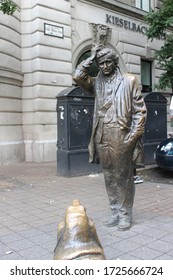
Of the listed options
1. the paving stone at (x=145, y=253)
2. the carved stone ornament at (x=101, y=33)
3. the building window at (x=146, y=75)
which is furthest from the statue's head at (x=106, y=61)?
the building window at (x=146, y=75)

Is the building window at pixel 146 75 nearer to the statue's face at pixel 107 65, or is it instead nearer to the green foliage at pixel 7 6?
the green foliage at pixel 7 6

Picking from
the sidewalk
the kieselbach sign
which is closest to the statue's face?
the sidewalk

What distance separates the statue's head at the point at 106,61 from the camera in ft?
14.5

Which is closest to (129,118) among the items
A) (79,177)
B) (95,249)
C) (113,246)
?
(113,246)

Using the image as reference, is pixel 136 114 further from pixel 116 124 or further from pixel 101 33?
pixel 101 33

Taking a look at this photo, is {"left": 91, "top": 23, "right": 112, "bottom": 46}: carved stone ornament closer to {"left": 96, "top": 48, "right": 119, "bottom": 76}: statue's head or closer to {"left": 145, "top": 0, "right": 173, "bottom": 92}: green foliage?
{"left": 145, "top": 0, "right": 173, "bottom": 92}: green foliage

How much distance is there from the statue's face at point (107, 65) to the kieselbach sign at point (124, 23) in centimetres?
1193

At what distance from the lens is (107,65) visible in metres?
4.43

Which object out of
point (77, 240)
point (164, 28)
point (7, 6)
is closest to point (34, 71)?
point (164, 28)

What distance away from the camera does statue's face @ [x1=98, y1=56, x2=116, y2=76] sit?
14.5ft

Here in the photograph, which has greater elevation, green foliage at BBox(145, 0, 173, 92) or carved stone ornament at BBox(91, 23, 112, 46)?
carved stone ornament at BBox(91, 23, 112, 46)

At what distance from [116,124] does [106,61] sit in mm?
804
